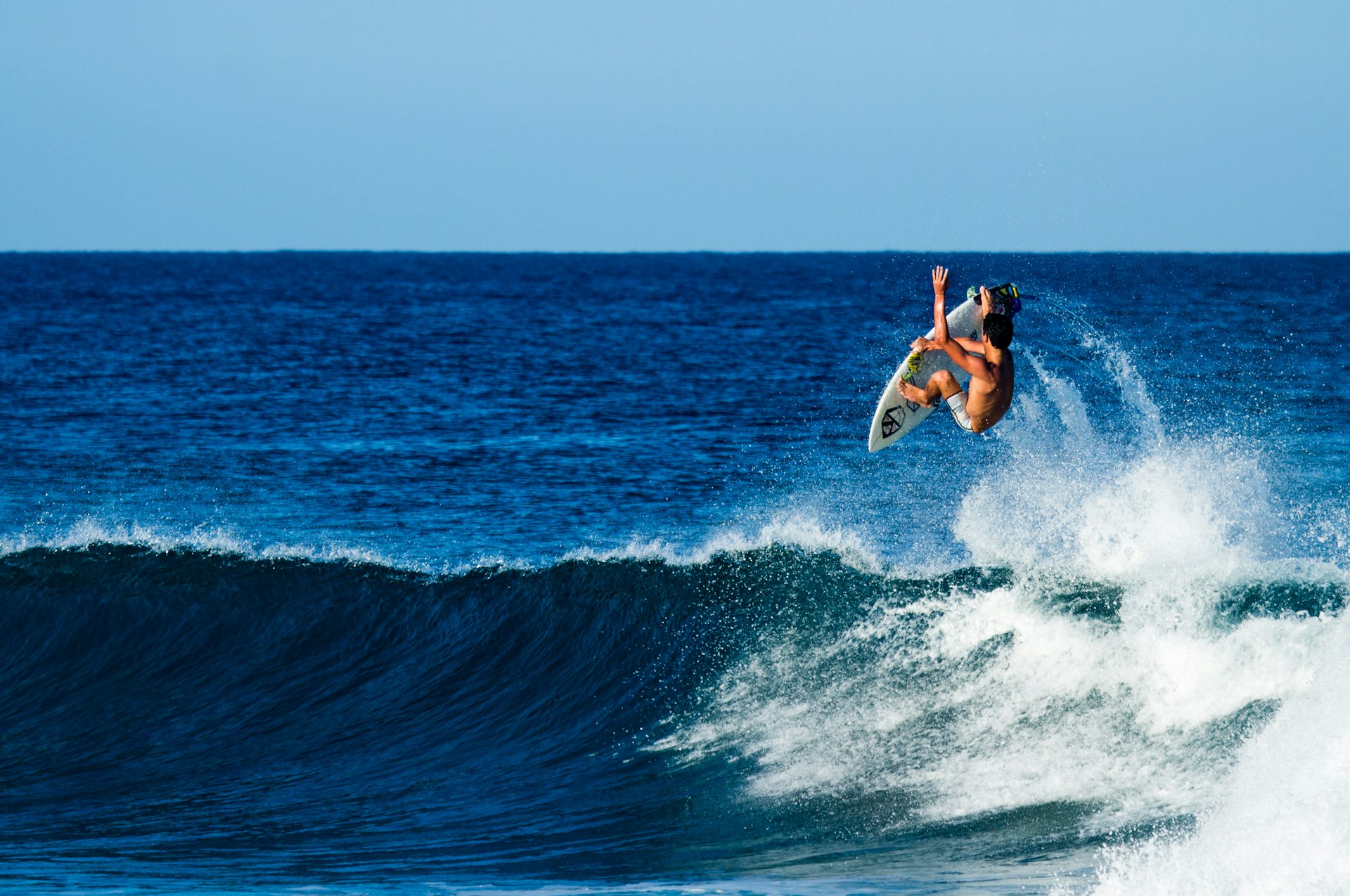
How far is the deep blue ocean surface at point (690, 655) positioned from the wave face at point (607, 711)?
0.12 feet

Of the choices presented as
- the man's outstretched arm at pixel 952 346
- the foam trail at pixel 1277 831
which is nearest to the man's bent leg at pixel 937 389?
the man's outstretched arm at pixel 952 346

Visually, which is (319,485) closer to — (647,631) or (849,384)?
(647,631)

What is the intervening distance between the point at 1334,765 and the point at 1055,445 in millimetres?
10420

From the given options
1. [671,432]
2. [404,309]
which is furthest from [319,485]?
[404,309]

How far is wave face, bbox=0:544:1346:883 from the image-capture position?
8430 mm

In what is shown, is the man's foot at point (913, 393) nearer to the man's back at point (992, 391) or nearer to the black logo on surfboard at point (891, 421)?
the man's back at point (992, 391)

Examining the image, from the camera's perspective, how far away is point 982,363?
8.43 metres

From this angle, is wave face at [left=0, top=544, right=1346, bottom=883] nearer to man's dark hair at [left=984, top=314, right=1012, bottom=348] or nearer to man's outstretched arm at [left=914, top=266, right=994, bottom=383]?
man's outstretched arm at [left=914, top=266, right=994, bottom=383]

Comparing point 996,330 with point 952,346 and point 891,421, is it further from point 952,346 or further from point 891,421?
point 891,421

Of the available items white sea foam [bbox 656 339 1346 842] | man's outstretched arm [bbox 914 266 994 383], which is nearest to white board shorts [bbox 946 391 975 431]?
man's outstretched arm [bbox 914 266 994 383]

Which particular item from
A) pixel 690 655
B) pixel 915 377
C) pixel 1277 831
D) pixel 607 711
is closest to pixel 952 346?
pixel 915 377

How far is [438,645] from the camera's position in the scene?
12.3m

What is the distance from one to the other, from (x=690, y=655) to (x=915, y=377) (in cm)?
321

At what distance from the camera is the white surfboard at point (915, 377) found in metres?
10.1
